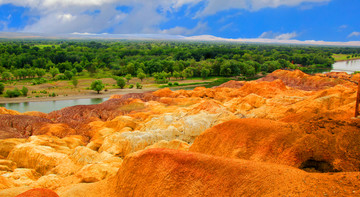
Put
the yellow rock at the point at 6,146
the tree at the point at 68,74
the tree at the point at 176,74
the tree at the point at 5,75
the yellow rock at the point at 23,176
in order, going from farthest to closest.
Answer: the tree at the point at 176,74 → the tree at the point at 68,74 → the tree at the point at 5,75 → the yellow rock at the point at 6,146 → the yellow rock at the point at 23,176

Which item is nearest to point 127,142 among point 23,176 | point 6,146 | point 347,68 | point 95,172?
point 95,172

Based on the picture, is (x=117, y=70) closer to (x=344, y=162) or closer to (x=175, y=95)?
(x=175, y=95)

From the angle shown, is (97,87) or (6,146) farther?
(97,87)

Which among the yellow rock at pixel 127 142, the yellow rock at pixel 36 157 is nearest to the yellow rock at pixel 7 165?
the yellow rock at pixel 36 157

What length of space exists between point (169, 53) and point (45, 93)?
82.3 m

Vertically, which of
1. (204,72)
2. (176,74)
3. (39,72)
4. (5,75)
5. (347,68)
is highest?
(347,68)

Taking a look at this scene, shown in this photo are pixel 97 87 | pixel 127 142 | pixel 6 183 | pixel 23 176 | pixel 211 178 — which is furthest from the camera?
pixel 97 87

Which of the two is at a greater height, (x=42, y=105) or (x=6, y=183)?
(x=6, y=183)

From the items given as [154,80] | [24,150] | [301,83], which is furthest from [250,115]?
[154,80]

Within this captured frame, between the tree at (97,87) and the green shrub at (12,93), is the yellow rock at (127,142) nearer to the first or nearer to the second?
the tree at (97,87)

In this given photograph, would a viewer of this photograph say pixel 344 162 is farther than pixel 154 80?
No

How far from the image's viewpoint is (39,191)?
36.7 feet

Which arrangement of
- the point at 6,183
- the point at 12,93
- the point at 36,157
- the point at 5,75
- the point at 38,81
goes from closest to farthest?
the point at 6,183 < the point at 36,157 < the point at 12,93 < the point at 38,81 < the point at 5,75

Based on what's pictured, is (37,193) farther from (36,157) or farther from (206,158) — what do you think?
(36,157)
